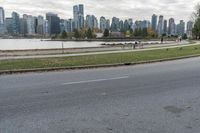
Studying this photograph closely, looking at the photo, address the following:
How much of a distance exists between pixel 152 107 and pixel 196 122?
3.81ft

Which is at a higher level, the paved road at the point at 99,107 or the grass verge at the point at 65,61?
the grass verge at the point at 65,61

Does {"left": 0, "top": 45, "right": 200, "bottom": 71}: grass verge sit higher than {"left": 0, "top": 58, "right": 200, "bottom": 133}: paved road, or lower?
higher

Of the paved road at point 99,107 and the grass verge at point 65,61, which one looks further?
the grass verge at point 65,61

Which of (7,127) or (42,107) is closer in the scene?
(7,127)

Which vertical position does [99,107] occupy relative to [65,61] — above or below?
below

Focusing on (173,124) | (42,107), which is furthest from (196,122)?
(42,107)

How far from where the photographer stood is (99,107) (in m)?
5.71

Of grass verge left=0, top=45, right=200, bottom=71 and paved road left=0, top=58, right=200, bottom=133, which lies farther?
→ grass verge left=0, top=45, right=200, bottom=71

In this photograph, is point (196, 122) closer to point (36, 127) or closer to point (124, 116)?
point (124, 116)

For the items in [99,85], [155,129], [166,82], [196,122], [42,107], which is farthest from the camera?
[166,82]

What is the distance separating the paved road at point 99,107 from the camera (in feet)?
14.9

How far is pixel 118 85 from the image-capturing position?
827cm

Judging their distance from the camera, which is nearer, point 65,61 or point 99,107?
point 99,107

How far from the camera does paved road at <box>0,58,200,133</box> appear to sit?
454 centimetres
